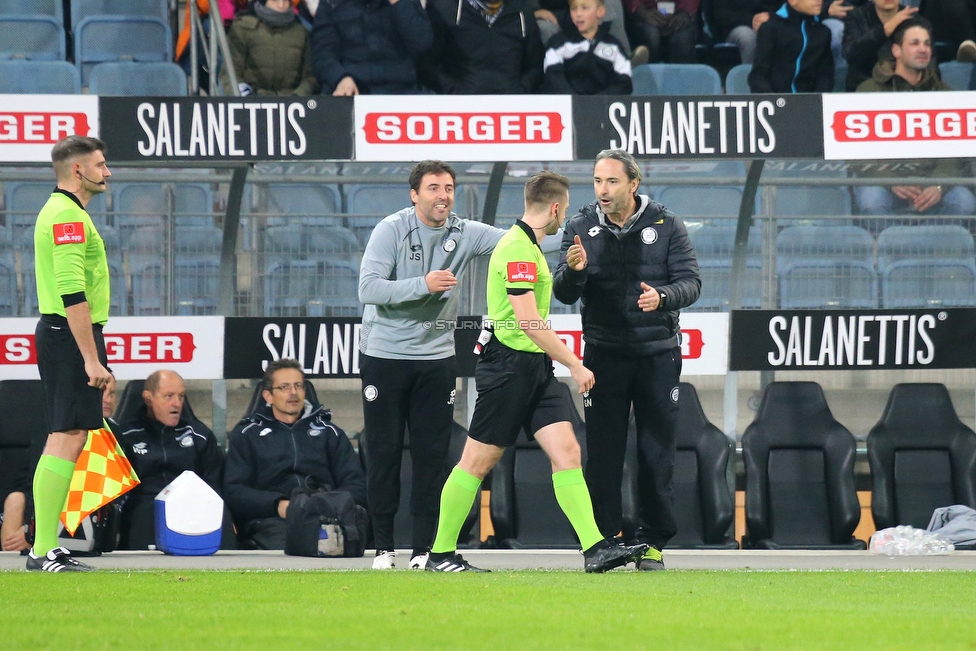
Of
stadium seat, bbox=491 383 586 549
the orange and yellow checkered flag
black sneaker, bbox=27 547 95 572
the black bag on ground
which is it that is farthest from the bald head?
stadium seat, bbox=491 383 586 549

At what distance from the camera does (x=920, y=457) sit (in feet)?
26.6

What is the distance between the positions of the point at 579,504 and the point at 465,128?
2.80 meters

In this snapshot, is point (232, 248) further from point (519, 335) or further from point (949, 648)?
point (949, 648)

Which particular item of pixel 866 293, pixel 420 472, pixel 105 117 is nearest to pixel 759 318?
pixel 866 293

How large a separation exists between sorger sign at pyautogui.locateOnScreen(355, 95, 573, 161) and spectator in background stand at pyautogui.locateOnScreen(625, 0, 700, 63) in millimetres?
3813

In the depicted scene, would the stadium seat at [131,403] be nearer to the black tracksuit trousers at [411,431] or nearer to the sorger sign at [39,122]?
the sorger sign at [39,122]

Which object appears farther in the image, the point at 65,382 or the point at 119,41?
the point at 119,41

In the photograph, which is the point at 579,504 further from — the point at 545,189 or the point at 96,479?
the point at 96,479

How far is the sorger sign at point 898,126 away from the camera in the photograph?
7.69m

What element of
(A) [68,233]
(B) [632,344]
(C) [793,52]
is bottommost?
(B) [632,344]

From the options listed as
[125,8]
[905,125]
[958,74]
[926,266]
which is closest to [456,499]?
[905,125]

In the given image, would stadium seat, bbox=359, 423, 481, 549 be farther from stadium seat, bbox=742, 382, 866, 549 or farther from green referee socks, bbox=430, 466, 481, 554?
green referee socks, bbox=430, 466, 481, 554

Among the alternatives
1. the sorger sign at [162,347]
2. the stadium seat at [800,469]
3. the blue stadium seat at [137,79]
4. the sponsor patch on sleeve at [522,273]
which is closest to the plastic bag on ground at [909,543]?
the stadium seat at [800,469]

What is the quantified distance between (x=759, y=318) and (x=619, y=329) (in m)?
2.22
